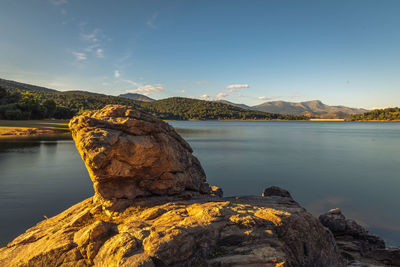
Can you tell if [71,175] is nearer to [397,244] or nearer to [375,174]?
[397,244]

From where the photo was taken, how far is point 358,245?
11125mm

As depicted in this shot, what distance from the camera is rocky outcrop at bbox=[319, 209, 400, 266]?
991 cm

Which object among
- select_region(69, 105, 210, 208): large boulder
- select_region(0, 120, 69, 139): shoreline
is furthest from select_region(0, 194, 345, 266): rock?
select_region(0, 120, 69, 139): shoreline

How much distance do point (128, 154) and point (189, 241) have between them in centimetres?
506

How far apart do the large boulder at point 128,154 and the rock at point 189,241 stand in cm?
180

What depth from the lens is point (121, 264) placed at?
5.91 metres

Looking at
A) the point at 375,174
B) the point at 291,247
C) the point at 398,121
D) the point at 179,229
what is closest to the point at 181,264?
the point at 179,229

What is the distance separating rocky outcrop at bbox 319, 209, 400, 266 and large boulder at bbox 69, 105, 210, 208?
788cm

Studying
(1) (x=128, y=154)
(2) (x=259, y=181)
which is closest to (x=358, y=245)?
(1) (x=128, y=154)

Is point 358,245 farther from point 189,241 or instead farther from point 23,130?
point 23,130

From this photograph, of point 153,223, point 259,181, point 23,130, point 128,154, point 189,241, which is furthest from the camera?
point 23,130

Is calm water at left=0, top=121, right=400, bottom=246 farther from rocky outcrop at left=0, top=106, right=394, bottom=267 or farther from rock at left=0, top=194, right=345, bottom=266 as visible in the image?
rock at left=0, top=194, right=345, bottom=266

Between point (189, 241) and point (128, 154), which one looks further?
point (128, 154)

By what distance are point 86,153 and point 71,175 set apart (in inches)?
788
